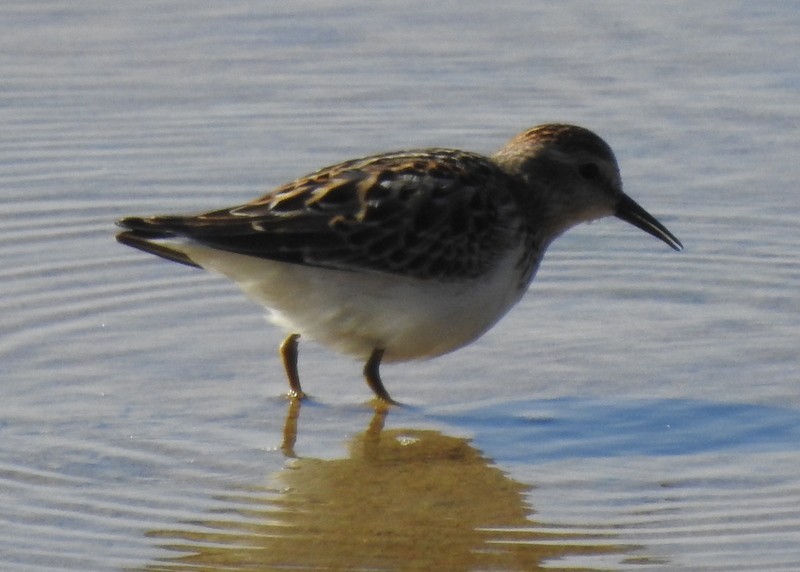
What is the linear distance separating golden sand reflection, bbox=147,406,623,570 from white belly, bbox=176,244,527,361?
65cm

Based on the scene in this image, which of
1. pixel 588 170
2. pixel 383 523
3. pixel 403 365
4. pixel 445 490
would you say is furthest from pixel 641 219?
pixel 383 523

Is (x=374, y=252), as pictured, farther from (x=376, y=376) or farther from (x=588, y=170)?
(x=588, y=170)

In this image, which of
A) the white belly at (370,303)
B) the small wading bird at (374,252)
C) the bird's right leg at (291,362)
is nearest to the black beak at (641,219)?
the small wading bird at (374,252)

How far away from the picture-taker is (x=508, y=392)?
31.6 ft

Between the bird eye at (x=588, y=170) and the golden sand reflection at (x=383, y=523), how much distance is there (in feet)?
6.70

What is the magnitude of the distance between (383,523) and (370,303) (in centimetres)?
169

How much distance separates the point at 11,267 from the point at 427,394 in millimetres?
2832

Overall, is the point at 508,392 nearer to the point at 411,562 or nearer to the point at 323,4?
the point at 411,562

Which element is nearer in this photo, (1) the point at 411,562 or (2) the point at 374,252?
(1) the point at 411,562

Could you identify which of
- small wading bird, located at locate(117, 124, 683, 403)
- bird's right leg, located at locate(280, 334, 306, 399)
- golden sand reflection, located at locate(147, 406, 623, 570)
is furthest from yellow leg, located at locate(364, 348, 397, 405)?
golden sand reflection, located at locate(147, 406, 623, 570)

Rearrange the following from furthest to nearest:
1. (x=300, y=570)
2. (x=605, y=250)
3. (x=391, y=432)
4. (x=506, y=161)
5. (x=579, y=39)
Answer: (x=579, y=39) → (x=605, y=250) → (x=506, y=161) → (x=391, y=432) → (x=300, y=570)

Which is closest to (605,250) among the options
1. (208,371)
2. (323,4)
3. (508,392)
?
(508,392)

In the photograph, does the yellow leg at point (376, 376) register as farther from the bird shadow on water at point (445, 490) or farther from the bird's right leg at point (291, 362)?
the bird's right leg at point (291, 362)

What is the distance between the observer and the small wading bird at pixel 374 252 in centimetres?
916
